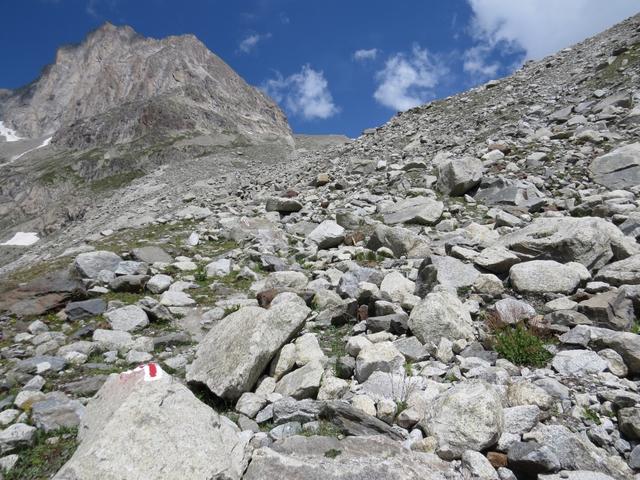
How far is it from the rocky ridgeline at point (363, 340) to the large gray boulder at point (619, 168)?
0.11m

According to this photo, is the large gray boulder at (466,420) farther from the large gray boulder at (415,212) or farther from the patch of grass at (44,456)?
the large gray boulder at (415,212)

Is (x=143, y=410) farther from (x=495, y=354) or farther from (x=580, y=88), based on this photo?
(x=580, y=88)

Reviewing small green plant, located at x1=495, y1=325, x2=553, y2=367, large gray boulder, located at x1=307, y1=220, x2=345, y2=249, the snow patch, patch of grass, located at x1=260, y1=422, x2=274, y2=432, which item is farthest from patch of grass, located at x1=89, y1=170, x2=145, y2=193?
small green plant, located at x1=495, y1=325, x2=553, y2=367

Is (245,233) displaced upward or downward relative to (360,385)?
upward

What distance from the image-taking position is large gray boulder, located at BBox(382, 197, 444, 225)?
14.3 meters

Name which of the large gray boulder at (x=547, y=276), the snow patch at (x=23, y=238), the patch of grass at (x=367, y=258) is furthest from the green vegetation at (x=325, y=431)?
the snow patch at (x=23, y=238)

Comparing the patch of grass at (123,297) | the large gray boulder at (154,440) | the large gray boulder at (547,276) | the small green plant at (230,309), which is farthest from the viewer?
the patch of grass at (123,297)

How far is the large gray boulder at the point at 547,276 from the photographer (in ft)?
26.1

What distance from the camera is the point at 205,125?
521 feet

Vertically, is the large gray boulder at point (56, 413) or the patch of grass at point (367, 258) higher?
the patch of grass at point (367, 258)

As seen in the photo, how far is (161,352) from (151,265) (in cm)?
553

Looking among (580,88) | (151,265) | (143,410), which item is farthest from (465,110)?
(143,410)

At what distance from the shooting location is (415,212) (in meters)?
14.6

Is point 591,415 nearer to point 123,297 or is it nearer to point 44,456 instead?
point 44,456
